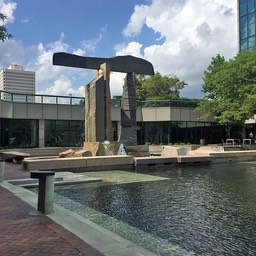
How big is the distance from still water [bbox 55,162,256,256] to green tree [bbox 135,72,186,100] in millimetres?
52649

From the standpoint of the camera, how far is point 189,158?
19797mm

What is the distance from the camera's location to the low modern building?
3378 centimetres

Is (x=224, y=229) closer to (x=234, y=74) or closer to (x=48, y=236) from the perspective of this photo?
(x=48, y=236)

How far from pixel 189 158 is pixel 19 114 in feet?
64.5

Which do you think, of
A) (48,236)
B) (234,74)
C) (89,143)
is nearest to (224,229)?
(48,236)

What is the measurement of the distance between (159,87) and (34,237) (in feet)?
203

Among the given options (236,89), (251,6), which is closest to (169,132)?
(236,89)

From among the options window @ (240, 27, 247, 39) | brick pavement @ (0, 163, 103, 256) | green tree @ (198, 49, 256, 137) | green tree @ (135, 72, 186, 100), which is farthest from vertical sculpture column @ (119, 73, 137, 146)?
green tree @ (135, 72, 186, 100)

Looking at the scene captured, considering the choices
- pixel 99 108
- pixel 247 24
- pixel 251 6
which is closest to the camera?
pixel 99 108

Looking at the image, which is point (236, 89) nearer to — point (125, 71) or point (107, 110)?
point (125, 71)

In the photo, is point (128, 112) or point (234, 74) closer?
point (128, 112)

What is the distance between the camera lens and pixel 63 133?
122ft

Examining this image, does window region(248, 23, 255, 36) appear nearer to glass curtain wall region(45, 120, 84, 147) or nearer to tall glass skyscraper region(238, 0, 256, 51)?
tall glass skyscraper region(238, 0, 256, 51)

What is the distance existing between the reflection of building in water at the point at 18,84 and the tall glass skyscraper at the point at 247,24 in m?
29.7
